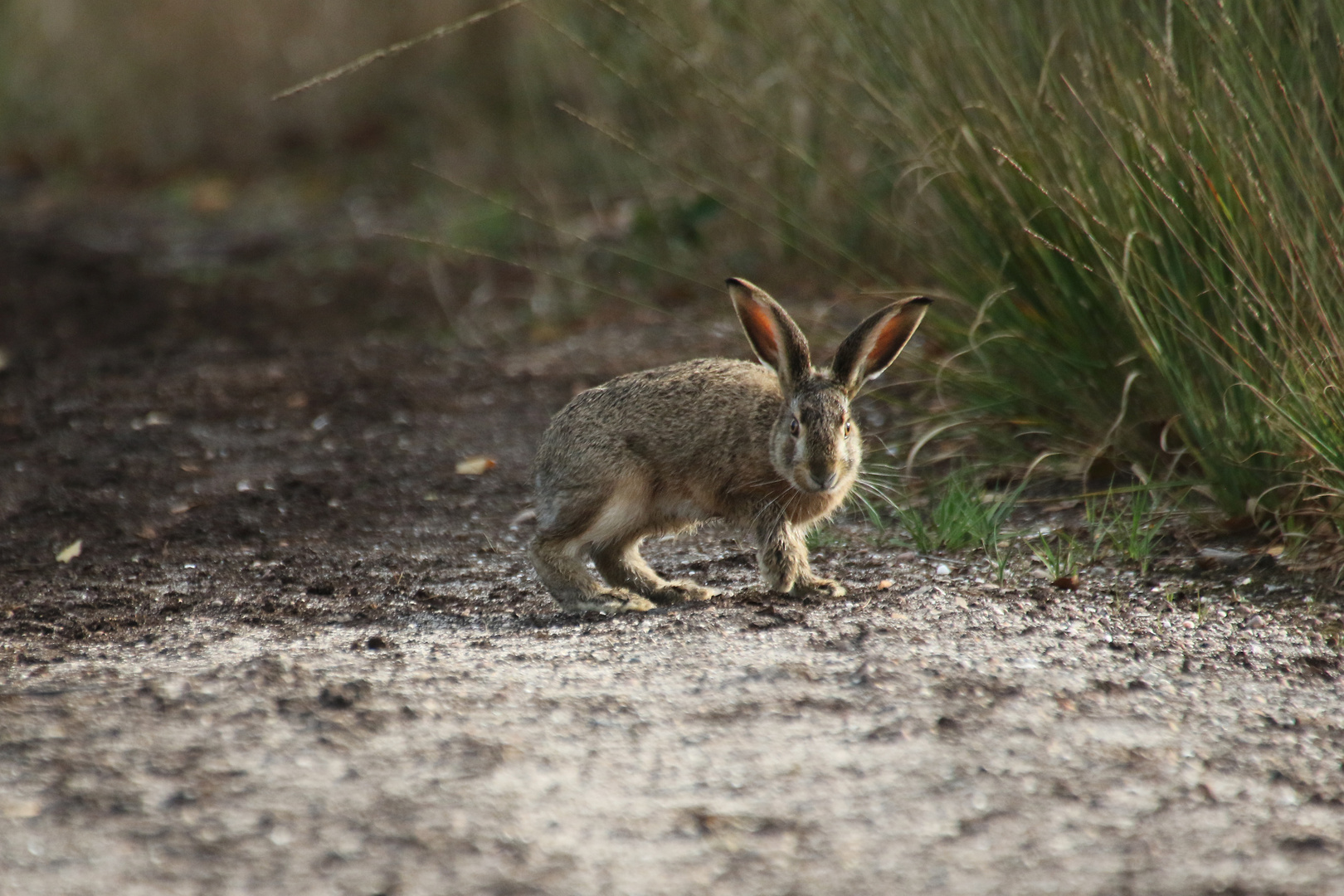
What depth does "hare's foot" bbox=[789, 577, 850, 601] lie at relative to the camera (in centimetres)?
405

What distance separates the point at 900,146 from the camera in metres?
5.55

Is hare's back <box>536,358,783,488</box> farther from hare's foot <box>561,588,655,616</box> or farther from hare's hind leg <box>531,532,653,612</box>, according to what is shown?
hare's foot <box>561,588,655,616</box>

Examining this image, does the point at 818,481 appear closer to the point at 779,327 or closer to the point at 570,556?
the point at 779,327

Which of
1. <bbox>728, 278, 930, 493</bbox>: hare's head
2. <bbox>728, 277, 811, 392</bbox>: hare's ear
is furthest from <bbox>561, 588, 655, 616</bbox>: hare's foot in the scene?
<bbox>728, 277, 811, 392</bbox>: hare's ear

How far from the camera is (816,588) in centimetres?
409

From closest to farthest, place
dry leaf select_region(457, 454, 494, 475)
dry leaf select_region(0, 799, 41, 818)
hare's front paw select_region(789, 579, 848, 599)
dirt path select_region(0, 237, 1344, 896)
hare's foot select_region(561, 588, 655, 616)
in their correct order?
dirt path select_region(0, 237, 1344, 896), dry leaf select_region(0, 799, 41, 818), hare's front paw select_region(789, 579, 848, 599), hare's foot select_region(561, 588, 655, 616), dry leaf select_region(457, 454, 494, 475)

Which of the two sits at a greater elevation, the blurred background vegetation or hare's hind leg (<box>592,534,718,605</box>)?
the blurred background vegetation

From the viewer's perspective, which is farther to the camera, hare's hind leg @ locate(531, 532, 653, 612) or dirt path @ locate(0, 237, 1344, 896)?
hare's hind leg @ locate(531, 532, 653, 612)

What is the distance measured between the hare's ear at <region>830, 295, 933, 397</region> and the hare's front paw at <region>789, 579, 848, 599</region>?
0.54 m

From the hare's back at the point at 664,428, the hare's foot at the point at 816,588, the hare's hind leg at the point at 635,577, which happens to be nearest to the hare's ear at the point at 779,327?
the hare's back at the point at 664,428

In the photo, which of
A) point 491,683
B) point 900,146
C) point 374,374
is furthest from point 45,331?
point 491,683

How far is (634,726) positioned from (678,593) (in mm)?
1139

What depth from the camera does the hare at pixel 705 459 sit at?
4.11 meters

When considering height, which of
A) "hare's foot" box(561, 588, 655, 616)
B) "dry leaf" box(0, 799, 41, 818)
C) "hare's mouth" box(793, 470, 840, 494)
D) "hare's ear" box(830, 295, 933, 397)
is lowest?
"hare's foot" box(561, 588, 655, 616)
